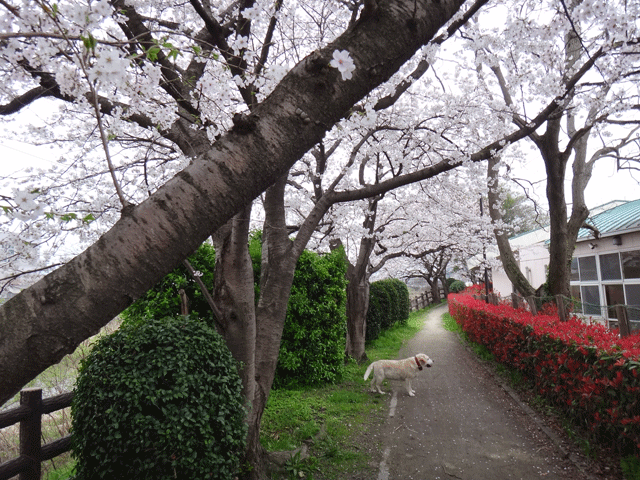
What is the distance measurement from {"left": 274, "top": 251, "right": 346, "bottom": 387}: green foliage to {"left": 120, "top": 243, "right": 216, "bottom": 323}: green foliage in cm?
205

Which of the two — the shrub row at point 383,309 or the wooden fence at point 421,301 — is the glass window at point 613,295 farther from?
the wooden fence at point 421,301

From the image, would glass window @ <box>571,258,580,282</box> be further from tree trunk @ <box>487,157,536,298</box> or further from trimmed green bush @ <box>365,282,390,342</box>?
trimmed green bush @ <box>365,282,390,342</box>

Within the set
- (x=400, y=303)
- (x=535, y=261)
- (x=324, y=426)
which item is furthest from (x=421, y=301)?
(x=324, y=426)

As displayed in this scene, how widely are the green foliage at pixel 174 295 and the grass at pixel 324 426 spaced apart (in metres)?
1.93

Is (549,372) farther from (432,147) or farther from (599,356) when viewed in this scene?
(432,147)

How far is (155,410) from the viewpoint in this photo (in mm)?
3287

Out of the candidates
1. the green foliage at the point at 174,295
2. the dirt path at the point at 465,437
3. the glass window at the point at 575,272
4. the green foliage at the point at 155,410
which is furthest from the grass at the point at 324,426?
the glass window at the point at 575,272

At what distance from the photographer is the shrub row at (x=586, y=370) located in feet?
13.7

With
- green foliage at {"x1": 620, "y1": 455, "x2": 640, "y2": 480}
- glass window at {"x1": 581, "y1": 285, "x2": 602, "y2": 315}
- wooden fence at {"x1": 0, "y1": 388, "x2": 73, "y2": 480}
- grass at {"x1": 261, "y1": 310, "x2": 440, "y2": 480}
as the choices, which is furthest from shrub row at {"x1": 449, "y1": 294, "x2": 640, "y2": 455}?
wooden fence at {"x1": 0, "y1": 388, "x2": 73, "y2": 480}

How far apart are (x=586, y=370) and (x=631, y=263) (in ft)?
25.1

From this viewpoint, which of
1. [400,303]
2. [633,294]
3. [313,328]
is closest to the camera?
[313,328]

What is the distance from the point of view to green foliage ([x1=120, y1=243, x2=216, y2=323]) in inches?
220

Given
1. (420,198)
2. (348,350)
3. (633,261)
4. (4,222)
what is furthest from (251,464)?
(420,198)

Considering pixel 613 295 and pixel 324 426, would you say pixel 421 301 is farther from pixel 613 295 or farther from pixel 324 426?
pixel 324 426
